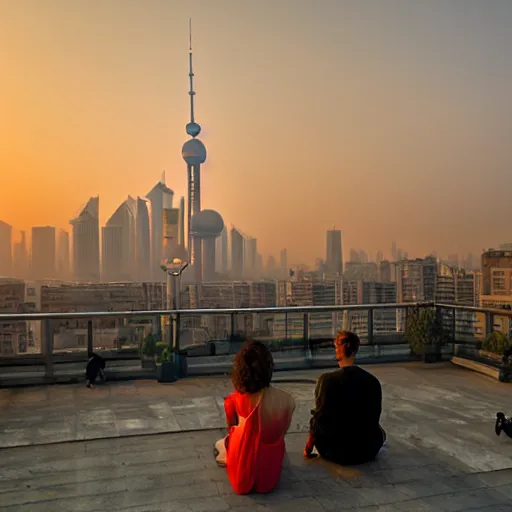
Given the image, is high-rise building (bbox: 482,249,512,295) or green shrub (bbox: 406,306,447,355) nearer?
green shrub (bbox: 406,306,447,355)

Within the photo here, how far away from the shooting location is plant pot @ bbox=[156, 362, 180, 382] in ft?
23.9

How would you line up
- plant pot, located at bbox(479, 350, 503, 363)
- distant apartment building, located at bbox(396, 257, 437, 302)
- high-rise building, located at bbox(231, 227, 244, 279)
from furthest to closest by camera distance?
high-rise building, located at bbox(231, 227, 244, 279)
distant apartment building, located at bbox(396, 257, 437, 302)
plant pot, located at bbox(479, 350, 503, 363)

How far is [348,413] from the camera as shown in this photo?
399cm

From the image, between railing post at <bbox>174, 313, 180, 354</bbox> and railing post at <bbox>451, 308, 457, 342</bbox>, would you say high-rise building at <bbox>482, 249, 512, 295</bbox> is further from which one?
railing post at <bbox>174, 313, 180, 354</bbox>

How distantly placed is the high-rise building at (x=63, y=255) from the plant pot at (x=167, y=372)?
70.8ft

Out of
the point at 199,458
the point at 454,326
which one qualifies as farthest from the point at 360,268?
the point at 199,458

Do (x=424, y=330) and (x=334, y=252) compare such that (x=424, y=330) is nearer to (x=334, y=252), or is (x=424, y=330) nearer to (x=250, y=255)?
(x=334, y=252)

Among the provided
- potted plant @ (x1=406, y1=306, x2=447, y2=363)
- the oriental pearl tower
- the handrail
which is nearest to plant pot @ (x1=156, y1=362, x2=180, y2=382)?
the handrail

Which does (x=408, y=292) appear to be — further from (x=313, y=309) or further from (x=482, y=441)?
(x=482, y=441)

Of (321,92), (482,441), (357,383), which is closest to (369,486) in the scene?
(357,383)

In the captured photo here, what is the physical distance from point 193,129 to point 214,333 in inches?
5711

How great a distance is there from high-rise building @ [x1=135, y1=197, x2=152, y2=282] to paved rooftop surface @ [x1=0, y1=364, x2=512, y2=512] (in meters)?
36.0

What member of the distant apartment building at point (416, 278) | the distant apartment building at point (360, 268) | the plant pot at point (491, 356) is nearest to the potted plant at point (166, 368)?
the plant pot at point (491, 356)

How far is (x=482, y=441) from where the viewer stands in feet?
15.3
